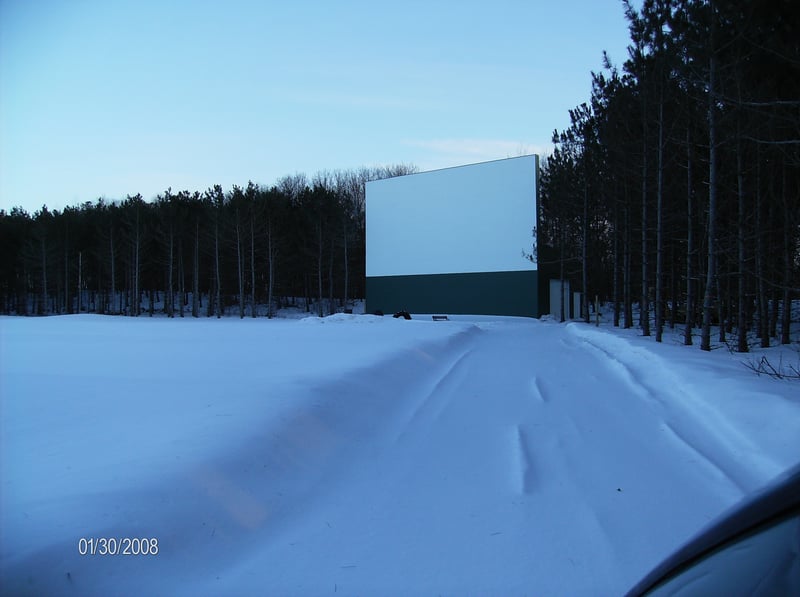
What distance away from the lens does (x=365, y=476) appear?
15.9 ft

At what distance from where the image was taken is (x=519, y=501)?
4215 mm

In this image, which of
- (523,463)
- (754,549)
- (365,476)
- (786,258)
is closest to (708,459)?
(523,463)

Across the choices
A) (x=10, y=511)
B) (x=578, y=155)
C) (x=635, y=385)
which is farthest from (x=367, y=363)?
(x=578, y=155)

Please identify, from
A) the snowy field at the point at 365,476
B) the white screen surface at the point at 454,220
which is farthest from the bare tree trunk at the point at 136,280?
the snowy field at the point at 365,476

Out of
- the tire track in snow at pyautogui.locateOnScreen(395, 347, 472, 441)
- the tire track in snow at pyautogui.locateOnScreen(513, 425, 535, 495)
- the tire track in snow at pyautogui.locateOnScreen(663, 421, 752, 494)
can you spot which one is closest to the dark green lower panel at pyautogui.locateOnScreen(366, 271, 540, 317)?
the tire track in snow at pyautogui.locateOnScreen(395, 347, 472, 441)

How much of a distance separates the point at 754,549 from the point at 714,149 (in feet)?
46.8

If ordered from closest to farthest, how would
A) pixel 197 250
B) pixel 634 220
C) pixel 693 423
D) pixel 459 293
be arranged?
pixel 693 423 < pixel 634 220 < pixel 459 293 < pixel 197 250

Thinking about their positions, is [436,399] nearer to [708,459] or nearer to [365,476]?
[365,476]

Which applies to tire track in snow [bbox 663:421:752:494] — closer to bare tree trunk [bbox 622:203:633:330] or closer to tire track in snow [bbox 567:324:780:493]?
tire track in snow [bbox 567:324:780:493]

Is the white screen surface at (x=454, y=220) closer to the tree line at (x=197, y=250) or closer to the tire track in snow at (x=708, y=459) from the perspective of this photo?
the tree line at (x=197, y=250)

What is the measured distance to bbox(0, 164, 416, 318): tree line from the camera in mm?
44406

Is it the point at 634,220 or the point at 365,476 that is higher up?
the point at 634,220

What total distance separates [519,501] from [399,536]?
1133 mm

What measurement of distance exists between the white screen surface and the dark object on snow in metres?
33.9
